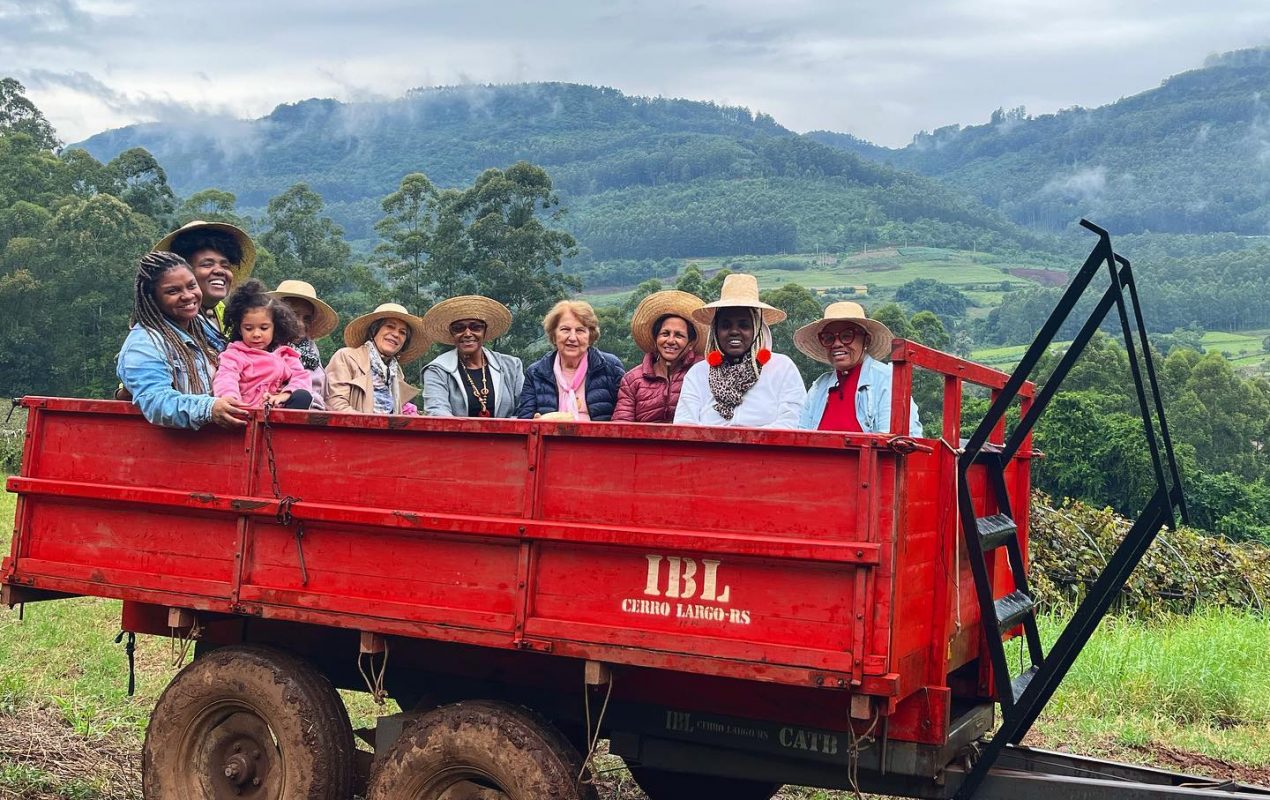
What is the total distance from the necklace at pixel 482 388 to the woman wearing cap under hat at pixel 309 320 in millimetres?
736

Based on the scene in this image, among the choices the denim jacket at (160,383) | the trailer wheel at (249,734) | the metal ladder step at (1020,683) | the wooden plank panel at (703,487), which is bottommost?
the trailer wheel at (249,734)

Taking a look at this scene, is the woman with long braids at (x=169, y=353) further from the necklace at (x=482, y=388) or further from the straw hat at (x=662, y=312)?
the straw hat at (x=662, y=312)

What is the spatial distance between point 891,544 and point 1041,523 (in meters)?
9.87

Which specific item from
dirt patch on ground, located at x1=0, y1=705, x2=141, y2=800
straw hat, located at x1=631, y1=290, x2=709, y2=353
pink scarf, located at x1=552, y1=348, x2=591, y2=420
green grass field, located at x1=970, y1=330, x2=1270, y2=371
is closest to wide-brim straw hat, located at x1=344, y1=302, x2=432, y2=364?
pink scarf, located at x1=552, y1=348, x2=591, y2=420

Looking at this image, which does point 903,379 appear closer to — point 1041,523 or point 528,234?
point 1041,523

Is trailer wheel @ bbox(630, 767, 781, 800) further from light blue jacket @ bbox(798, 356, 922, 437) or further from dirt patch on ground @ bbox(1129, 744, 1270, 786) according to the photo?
dirt patch on ground @ bbox(1129, 744, 1270, 786)

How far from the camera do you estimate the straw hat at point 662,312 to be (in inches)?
233

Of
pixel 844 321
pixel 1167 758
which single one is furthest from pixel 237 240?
pixel 1167 758

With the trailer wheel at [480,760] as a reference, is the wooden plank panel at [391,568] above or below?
above

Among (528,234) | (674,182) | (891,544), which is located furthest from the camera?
(674,182)

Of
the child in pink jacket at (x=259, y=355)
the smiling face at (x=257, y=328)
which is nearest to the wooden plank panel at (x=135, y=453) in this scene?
the child in pink jacket at (x=259, y=355)

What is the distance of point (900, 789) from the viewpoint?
4145 millimetres

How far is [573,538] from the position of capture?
12.9 ft

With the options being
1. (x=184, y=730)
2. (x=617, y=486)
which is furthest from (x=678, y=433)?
(x=184, y=730)
